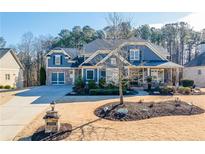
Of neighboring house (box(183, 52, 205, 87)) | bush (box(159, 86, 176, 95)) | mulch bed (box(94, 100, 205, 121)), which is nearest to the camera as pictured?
mulch bed (box(94, 100, 205, 121))

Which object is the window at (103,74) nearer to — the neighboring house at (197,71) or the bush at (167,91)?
the bush at (167,91)

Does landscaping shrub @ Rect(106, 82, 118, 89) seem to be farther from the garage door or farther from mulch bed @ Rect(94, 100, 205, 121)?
the garage door

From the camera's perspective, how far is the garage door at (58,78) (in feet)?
98.2

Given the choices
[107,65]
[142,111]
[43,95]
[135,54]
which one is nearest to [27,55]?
[107,65]

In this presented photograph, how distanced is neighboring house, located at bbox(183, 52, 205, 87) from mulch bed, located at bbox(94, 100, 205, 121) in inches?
735

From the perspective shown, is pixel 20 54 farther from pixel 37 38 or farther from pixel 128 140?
pixel 128 140

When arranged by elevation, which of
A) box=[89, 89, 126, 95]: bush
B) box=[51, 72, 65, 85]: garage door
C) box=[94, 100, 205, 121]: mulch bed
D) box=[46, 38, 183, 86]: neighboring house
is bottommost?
box=[94, 100, 205, 121]: mulch bed

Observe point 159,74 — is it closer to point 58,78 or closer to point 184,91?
point 184,91

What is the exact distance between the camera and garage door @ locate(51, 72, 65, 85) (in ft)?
98.2

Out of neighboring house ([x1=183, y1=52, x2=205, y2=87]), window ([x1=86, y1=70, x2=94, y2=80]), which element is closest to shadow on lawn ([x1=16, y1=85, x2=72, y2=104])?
window ([x1=86, y1=70, x2=94, y2=80])

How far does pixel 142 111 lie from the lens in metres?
10.4

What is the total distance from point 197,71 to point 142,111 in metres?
21.8
